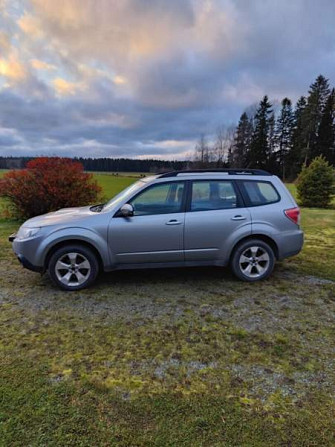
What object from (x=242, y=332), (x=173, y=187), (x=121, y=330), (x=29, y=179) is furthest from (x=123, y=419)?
(x=29, y=179)

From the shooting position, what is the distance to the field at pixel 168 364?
6.47 feet

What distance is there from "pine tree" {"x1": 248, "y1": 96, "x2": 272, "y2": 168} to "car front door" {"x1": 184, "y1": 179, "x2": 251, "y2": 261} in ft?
169

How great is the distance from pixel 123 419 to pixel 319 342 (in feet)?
7.03

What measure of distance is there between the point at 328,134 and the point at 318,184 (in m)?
36.4

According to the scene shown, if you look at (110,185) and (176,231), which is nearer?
(176,231)

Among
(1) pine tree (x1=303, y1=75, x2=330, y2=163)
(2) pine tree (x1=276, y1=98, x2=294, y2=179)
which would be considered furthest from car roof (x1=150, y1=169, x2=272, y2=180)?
(2) pine tree (x1=276, y1=98, x2=294, y2=179)

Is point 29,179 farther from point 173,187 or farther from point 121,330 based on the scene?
point 121,330

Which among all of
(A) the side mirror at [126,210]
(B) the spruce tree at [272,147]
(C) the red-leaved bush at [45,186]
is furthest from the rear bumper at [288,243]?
(B) the spruce tree at [272,147]

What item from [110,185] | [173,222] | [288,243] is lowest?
[288,243]

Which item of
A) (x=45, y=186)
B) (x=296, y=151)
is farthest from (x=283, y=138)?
(x=45, y=186)

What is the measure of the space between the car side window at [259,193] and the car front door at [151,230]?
1040 millimetres

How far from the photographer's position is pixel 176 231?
4.18 meters

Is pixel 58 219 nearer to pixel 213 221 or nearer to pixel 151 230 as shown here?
pixel 151 230

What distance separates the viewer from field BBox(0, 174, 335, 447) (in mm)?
1972
